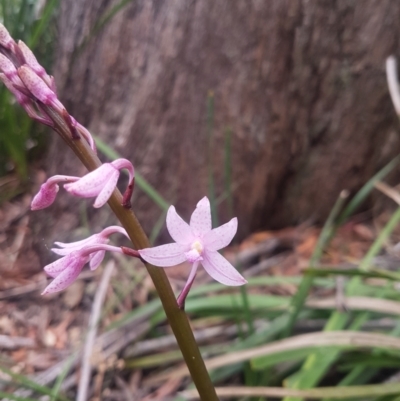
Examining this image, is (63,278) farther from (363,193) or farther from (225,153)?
(363,193)

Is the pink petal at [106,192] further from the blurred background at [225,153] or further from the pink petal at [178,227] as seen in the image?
the blurred background at [225,153]

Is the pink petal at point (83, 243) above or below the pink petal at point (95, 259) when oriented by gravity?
above

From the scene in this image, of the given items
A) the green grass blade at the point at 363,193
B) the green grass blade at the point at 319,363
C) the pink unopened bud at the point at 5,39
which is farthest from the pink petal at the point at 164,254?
the green grass blade at the point at 363,193

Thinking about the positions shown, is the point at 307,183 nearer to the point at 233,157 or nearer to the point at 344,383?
the point at 233,157

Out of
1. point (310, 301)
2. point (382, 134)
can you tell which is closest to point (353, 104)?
point (382, 134)

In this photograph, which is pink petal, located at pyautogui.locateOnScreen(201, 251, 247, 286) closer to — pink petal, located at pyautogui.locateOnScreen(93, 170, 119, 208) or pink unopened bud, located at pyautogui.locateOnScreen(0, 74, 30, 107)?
pink petal, located at pyautogui.locateOnScreen(93, 170, 119, 208)

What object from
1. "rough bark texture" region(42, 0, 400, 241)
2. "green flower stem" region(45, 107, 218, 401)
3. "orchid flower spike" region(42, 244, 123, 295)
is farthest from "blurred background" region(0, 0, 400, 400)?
"orchid flower spike" region(42, 244, 123, 295)

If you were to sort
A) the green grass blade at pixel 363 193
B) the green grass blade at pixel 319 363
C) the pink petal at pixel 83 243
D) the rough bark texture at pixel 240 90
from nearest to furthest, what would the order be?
the pink petal at pixel 83 243
the green grass blade at pixel 319 363
the green grass blade at pixel 363 193
the rough bark texture at pixel 240 90
